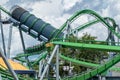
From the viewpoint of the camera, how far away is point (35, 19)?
1635 inches

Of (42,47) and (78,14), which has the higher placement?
(78,14)

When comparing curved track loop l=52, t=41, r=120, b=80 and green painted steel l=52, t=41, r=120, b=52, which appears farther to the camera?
curved track loop l=52, t=41, r=120, b=80

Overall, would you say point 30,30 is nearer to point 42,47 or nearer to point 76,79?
point 42,47

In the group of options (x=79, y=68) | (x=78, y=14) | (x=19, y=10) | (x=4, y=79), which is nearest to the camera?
(x=4, y=79)

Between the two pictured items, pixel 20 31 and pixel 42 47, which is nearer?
pixel 42 47

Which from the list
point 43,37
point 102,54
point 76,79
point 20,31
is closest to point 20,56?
point 20,31

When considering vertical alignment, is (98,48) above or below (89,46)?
below

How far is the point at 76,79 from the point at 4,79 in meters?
5.48

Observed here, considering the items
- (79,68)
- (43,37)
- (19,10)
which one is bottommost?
(79,68)

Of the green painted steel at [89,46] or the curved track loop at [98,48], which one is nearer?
the green painted steel at [89,46]

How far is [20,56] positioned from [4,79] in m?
19.0

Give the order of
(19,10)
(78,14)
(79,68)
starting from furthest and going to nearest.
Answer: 1. (79,68)
2. (19,10)
3. (78,14)

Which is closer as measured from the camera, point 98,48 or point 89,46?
point 98,48

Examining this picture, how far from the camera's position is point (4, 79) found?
90.0 ft
